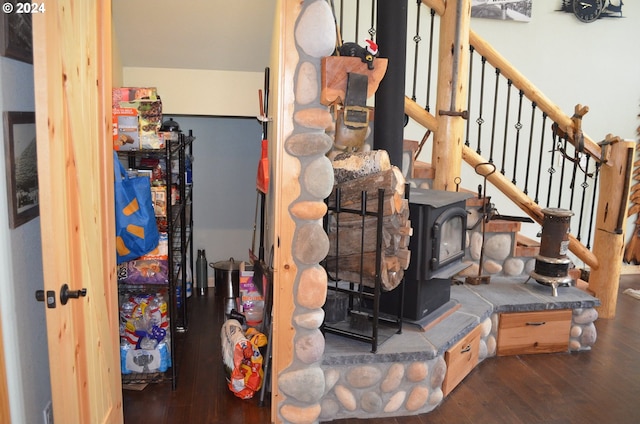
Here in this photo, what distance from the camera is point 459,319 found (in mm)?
3080

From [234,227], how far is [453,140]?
7.26 ft

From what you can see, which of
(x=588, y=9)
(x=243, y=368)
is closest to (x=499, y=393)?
(x=243, y=368)

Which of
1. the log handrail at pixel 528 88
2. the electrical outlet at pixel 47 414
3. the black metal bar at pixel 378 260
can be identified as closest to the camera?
the electrical outlet at pixel 47 414

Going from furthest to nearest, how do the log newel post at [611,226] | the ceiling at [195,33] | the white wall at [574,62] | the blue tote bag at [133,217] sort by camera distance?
the white wall at [574,62]
the log newel post at [611,226]
the ceiling at [195,33]
the blue tote bag at [133,217]

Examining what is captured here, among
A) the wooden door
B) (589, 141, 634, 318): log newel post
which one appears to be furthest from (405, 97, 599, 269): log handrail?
the wooden door

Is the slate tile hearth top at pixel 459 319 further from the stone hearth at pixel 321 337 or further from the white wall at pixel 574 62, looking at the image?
the white wall at pixel 574 62

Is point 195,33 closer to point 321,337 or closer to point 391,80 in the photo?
point 391,80

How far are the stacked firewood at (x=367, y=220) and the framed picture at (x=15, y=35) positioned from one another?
1.46 m

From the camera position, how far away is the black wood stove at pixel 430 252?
2787mm

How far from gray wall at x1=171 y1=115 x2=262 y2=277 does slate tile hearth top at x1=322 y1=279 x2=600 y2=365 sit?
208 centimetres

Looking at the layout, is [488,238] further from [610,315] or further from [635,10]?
[635,10]

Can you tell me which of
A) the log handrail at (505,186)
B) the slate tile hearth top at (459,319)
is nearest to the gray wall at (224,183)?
the log handrail at (505,186)

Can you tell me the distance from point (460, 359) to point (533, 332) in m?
0.76

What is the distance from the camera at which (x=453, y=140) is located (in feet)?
11.6
